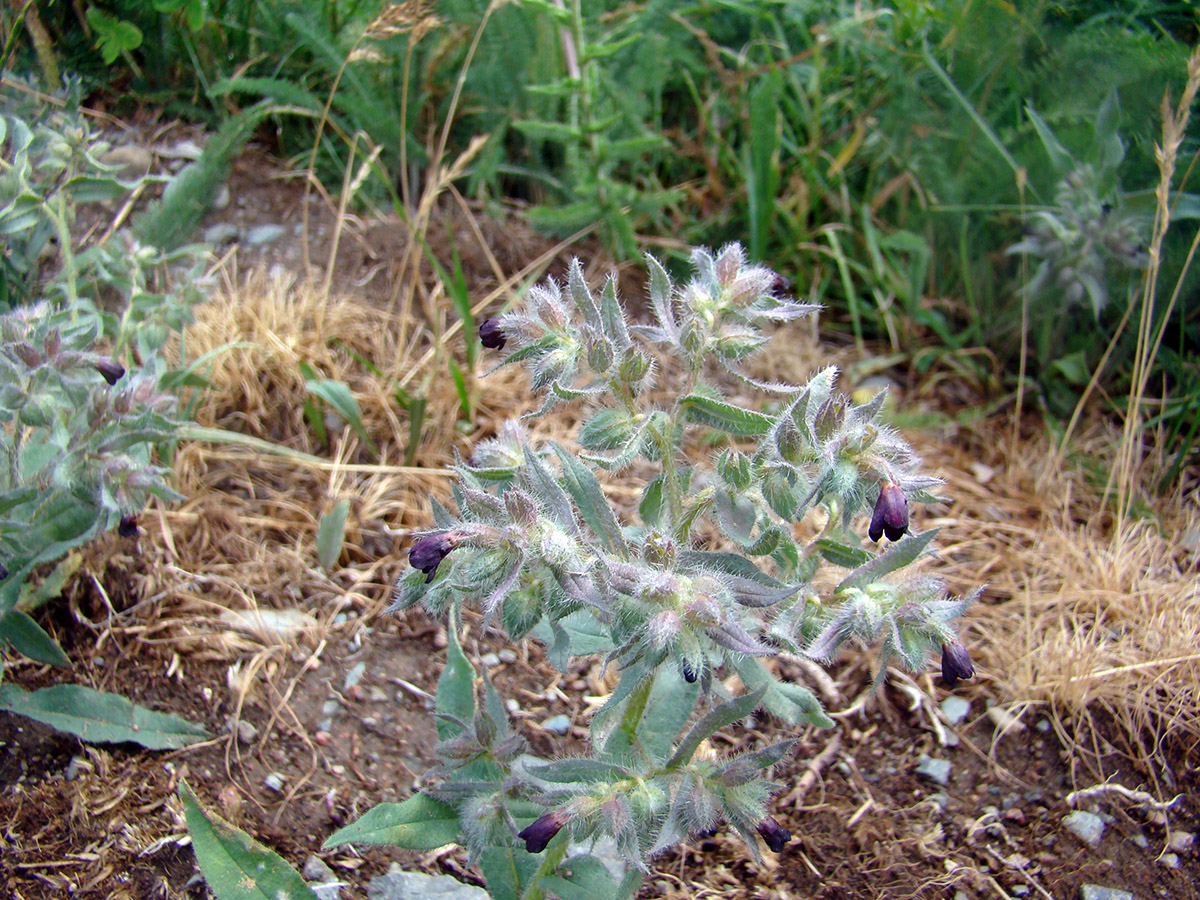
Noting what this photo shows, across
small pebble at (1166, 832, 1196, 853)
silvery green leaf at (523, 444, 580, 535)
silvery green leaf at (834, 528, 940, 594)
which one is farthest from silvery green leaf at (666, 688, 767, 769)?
small pebble at (1166, 832, 1196, 853)

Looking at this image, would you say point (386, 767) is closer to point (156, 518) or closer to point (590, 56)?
point (156, 518)

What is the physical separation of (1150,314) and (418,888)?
2392 millimetres

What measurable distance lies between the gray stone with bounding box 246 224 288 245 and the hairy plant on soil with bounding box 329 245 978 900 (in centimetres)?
197

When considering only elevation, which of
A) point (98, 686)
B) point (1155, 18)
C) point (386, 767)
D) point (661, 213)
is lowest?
point (386, 767)

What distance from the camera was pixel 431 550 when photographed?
1336 mm

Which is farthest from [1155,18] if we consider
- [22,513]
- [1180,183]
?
[22,513]

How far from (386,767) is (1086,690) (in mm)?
1637

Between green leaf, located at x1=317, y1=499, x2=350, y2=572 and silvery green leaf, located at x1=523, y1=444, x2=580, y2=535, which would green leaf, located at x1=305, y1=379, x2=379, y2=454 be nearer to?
green leaf, located at x1=317, y1=499, x2=350, y2=572

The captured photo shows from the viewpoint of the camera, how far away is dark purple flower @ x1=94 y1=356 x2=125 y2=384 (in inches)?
80.7

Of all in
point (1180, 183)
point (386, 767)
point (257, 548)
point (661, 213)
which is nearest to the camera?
point (386, 767)

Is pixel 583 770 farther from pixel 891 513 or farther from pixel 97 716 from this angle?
pixel 97 716

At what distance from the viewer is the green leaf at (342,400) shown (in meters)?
2.60

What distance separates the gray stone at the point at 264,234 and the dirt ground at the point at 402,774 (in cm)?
130

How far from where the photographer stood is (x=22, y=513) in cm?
208
